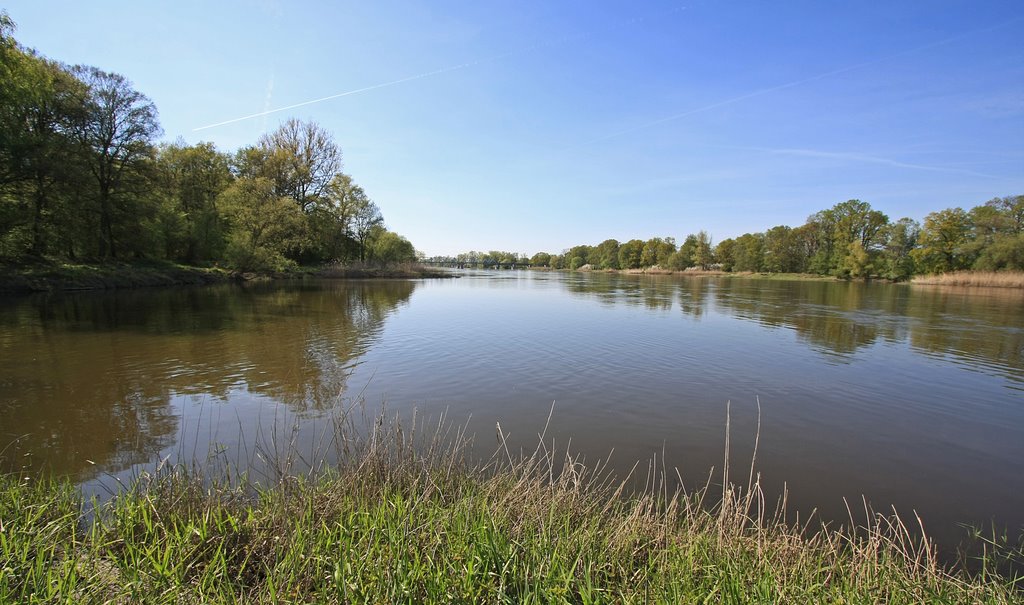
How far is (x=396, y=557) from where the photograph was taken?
10.3ft

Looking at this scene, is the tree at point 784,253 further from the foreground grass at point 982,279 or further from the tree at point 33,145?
the tree at point 33,145

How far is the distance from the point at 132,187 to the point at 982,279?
92211 millimetres

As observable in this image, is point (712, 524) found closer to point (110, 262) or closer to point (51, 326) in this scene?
point (51, 326)

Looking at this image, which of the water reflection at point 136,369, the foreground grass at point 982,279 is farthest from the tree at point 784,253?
the water reflection at point 136,369

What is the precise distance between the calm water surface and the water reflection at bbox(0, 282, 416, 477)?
62mm

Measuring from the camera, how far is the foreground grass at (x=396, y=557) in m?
2.82

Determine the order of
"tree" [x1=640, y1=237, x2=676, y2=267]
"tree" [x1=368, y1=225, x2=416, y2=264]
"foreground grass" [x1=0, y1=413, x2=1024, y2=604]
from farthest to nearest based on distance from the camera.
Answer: "tree" [x1=640, y1=237, x2=676, y2=267] < "tree" [x1=368, y1=225, x2=416, y2=264] < "foreground grass" [x1=0, y1=413, x2=1024, y2=604]

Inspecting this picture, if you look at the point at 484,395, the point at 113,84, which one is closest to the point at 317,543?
the point at 484,395

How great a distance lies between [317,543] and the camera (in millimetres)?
3326

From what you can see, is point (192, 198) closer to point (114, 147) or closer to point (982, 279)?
point (114, 147)

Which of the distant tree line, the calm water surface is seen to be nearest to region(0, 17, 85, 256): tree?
the distant tree line

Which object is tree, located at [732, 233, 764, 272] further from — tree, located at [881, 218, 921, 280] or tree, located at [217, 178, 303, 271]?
tree, located at [217, 178, 303, 271]

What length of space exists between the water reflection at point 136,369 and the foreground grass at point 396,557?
3.16 m

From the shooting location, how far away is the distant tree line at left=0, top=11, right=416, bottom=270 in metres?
27.0
